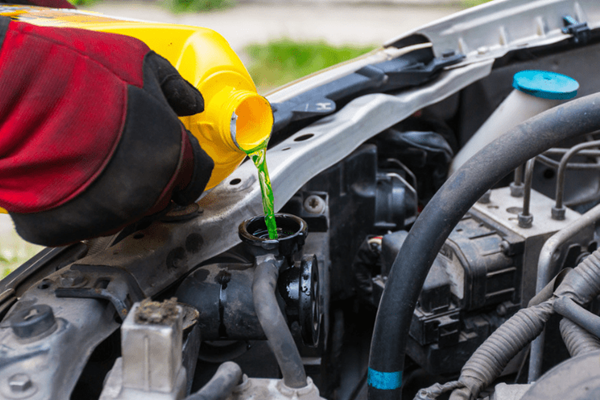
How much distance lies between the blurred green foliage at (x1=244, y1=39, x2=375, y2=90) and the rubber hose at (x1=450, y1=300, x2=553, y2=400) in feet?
13.7

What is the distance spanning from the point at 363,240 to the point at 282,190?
16.5 inches

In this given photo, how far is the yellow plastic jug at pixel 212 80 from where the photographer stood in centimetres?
102

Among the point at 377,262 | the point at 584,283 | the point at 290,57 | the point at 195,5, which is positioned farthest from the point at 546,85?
the point at 195,5

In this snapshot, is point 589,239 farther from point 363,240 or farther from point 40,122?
point 40,122

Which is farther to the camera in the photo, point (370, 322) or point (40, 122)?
point (370, 322)

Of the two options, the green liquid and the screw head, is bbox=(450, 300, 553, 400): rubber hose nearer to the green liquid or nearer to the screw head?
the green liquid

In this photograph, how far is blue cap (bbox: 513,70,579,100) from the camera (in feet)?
4.66

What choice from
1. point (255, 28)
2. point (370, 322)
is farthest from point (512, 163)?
point (255, 28)

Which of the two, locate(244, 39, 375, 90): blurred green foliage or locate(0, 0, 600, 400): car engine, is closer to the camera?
locate(0, 0, 600, 400): car engine

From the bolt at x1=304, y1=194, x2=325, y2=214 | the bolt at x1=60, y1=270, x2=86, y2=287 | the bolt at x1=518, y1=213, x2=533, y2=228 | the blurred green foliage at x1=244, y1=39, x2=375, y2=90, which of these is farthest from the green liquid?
the blurred green foliage at x1=244, y1=39, x2=375, y2=90

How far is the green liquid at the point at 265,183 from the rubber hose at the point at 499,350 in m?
0.39

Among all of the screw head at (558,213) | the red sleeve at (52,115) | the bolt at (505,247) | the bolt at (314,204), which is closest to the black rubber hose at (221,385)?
the red sleeve at (52,115)

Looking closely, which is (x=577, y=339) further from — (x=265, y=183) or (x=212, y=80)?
(x=212, y=80)

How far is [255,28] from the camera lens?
6.05 m
